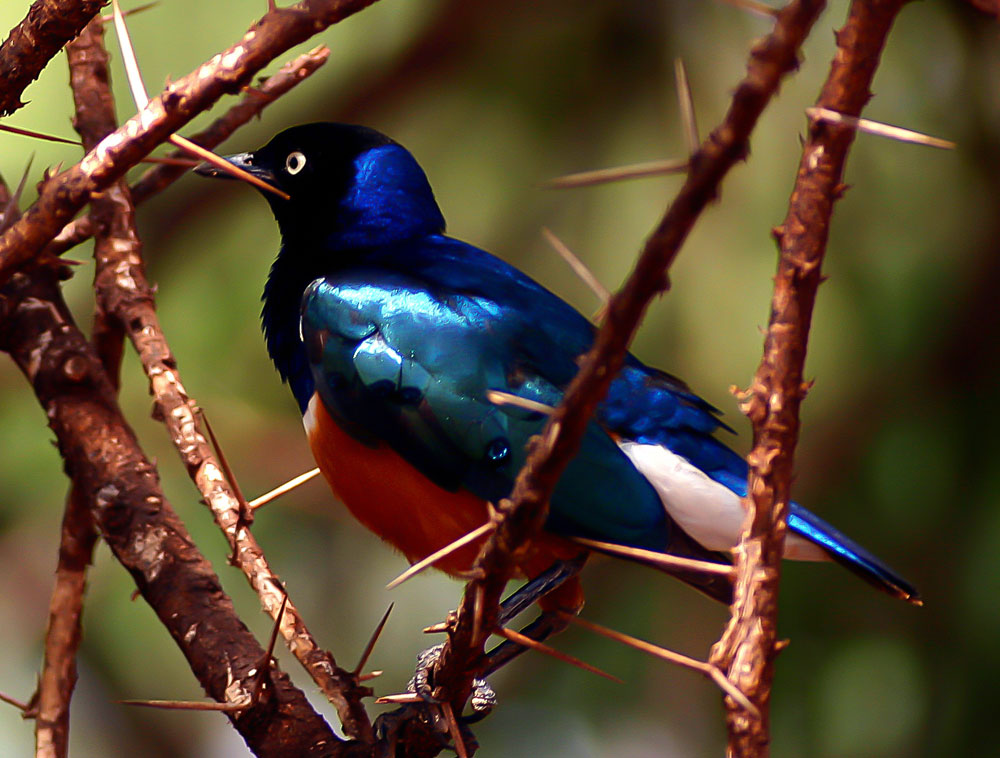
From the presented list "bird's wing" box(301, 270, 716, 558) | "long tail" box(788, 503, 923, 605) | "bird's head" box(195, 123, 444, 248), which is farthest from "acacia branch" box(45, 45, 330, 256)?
"long tail" box(788, 503, 923, 605)

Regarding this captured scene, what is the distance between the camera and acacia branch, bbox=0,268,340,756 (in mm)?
1785

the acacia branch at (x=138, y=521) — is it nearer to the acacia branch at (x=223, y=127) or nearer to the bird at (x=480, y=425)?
the acacia branch at (x=223, y=127)

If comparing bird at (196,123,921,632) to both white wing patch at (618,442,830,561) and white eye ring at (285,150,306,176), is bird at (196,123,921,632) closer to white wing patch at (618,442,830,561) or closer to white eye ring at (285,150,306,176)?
white wing patch at (618,442,830,561)

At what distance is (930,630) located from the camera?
370 centimetres

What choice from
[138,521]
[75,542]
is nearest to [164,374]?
[138,521]

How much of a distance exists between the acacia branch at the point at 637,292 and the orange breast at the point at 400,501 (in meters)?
1.06

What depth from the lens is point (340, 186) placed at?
2.84m

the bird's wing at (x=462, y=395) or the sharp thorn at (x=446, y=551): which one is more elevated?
the sharp thorn at (x=446, y=551)

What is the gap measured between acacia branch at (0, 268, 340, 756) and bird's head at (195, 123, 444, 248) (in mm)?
727

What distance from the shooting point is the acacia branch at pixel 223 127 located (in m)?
2.06

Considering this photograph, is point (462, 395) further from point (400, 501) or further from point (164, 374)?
point (164, 374)

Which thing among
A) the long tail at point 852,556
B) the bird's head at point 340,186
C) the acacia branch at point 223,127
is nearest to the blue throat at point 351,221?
the bird's head at point 340,186

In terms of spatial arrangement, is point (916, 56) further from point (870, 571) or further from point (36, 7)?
point (36, 7)

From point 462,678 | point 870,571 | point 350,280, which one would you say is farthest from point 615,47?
point 462,678
